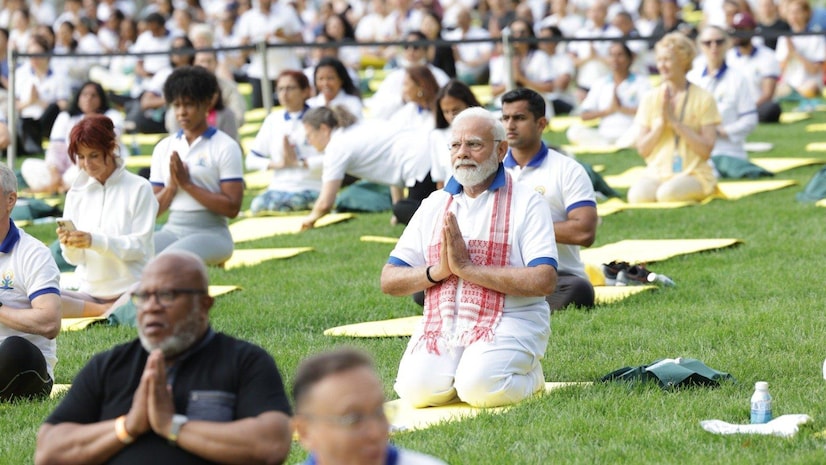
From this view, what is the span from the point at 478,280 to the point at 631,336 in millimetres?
1587

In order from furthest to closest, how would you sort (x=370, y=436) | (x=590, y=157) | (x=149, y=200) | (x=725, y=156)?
(x=590, y=157), (x=725, y=156), (x=149, y=200), (x=370, y=436)

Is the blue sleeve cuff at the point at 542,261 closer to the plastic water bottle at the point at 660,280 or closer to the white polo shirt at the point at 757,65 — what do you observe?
the plastic water bottle at the point at 660,280

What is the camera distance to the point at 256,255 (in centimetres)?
1056

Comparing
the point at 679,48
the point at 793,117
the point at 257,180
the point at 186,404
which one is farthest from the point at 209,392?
the point at 793,117

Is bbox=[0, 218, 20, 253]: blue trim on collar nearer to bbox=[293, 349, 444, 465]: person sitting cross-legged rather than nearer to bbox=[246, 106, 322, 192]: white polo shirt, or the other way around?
bbox=[293, 349, 444, 465]: person sitting cross-legged

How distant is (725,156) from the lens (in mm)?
13680

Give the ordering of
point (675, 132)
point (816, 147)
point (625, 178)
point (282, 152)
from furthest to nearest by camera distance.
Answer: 1. point (816, 147)
2. point (625, 178)
3. point (282, 152)
4. point (675, 132)

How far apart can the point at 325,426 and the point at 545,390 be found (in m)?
3.20

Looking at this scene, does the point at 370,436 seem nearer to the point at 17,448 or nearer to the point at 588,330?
the point at 17,448

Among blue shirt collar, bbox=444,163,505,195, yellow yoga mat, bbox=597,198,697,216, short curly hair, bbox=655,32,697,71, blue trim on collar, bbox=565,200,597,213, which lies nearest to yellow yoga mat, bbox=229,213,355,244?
yellow yoga mat, bbox=597,198,697,216

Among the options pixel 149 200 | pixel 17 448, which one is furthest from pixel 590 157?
pixel 17 448

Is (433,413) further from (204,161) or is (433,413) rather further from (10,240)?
(204,161)

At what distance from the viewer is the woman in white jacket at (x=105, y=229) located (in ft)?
26.0

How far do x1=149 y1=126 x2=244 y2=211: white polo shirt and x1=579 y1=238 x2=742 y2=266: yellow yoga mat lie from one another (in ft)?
7.73
